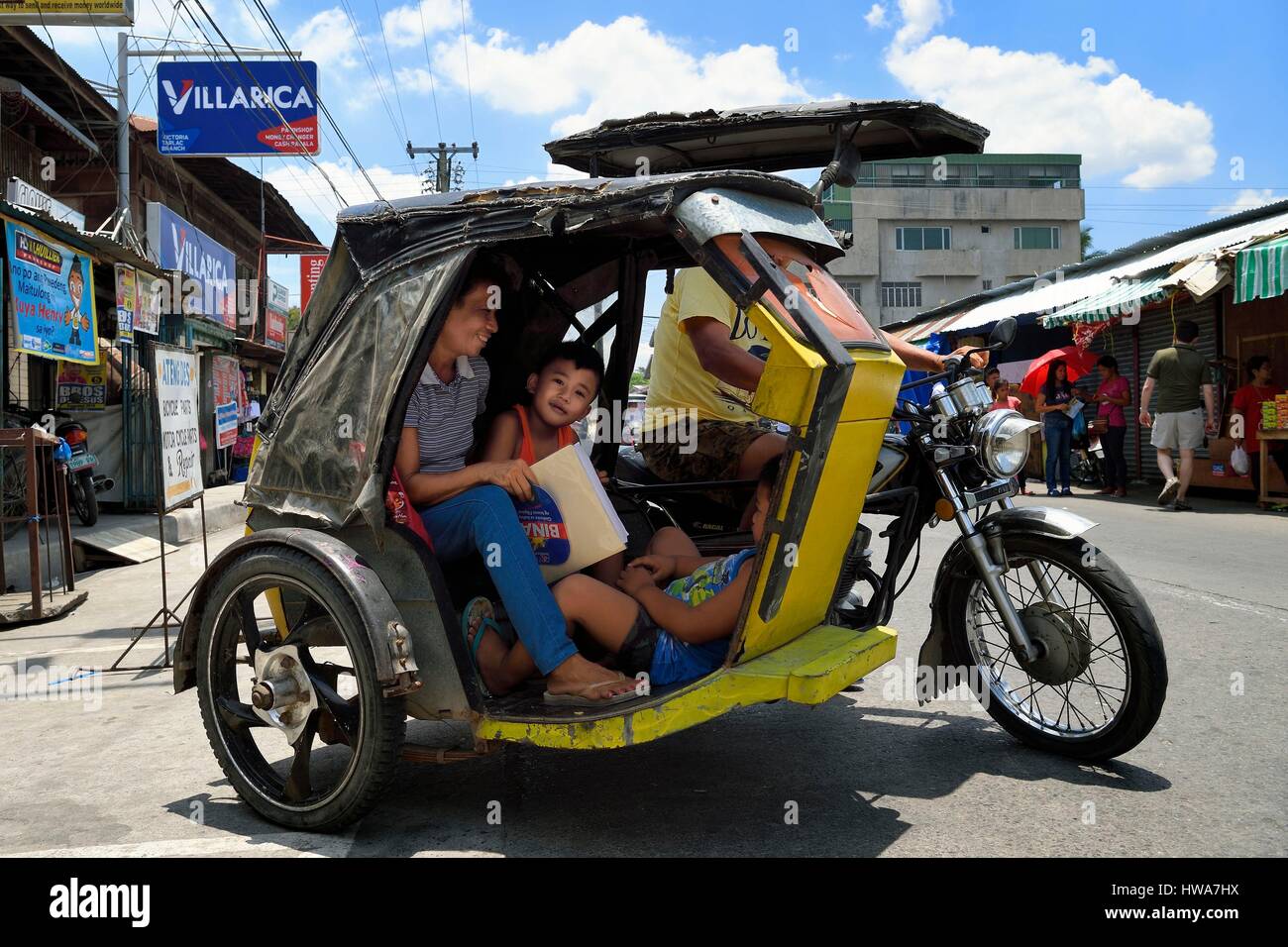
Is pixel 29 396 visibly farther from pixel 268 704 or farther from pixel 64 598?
pixel 268 704

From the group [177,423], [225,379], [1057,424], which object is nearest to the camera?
[177,423]

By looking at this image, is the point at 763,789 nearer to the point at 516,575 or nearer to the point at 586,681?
the point at 586,681

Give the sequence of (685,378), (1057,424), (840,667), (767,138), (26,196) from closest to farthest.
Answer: (840,667)
(685,378)
(767,138)
(26,196)
(1057,424)

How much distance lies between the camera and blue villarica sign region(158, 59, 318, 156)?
1519cm

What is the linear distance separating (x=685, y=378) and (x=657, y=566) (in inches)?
52.4

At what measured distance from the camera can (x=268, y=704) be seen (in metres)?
3.38

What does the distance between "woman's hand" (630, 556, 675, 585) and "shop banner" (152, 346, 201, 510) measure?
4304 millimetres

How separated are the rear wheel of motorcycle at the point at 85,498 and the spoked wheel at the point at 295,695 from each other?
9.56m

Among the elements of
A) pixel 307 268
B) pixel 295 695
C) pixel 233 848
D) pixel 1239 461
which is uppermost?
pixel 307 268

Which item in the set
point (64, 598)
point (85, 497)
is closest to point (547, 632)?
point (64, 598)

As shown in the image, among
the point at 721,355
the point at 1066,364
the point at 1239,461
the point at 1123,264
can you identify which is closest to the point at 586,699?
the point at 721,355

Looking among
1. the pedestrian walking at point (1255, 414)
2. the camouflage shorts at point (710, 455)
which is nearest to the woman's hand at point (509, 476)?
the camouflage shorts at point (710, 455)

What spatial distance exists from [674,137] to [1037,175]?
62007 mm

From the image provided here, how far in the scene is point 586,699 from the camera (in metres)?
3.20
